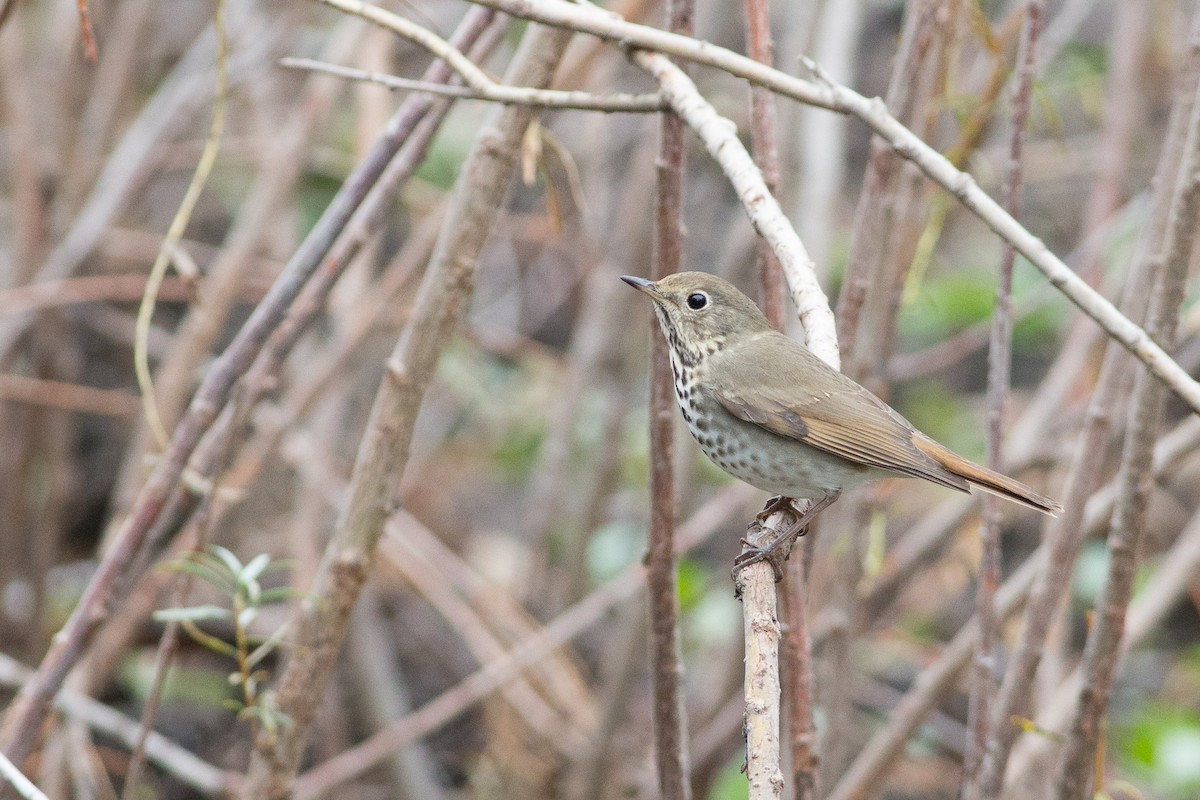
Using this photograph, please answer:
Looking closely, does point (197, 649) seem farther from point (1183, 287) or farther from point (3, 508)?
point (1183, 287)

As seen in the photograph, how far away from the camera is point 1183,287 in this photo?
8.91ft

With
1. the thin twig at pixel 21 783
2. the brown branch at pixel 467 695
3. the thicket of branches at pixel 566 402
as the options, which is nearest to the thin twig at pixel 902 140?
the thicket of branches at pixel 566 402

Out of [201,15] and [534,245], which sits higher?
[201,15]

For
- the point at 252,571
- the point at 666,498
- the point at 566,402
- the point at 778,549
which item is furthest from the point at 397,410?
the point at 566,402

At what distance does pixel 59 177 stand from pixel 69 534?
2.08 m

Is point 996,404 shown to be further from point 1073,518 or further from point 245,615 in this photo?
point 245,615

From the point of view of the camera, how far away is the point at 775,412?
3000mm

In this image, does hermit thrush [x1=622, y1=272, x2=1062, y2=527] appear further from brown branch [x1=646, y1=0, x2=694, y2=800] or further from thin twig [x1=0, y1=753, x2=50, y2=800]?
thin twig [x1=0, y1=753, x2=50, y2=800]

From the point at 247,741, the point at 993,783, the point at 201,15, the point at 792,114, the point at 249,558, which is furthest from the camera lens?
the point at 201,15

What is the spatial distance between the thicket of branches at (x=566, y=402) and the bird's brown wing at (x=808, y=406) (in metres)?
0.14

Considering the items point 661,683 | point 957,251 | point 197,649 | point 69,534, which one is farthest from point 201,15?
point 661,683

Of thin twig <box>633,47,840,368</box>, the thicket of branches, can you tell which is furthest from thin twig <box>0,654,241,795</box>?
thin twig <box>633,47,840,368</box>

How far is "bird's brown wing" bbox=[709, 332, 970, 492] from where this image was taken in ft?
9.55

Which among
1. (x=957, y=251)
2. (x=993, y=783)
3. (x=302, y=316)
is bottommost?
→ (x=993, y=783)
